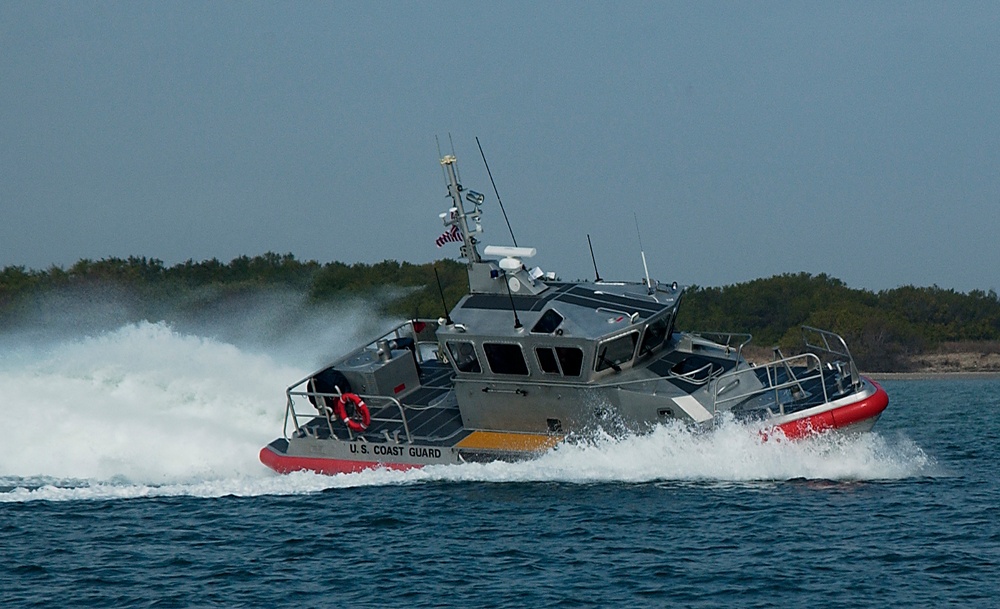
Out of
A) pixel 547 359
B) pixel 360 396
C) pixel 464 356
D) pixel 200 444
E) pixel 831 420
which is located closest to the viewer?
pixel 831 420

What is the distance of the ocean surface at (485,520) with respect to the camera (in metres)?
15.7

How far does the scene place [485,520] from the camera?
19.0 metres

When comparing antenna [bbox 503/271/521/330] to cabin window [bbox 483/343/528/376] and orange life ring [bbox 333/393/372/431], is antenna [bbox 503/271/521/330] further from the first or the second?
orange life ring [bbox 333/393/372/431]

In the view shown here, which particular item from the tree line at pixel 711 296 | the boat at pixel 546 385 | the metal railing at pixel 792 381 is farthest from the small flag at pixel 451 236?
the tree line at pixel 711 296

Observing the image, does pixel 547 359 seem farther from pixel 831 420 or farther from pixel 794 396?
pixel 831 420

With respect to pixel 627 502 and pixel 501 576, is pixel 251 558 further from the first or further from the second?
pixel 627 502

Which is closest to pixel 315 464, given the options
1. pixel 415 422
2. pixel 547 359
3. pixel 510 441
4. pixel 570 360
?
pixel 415 422

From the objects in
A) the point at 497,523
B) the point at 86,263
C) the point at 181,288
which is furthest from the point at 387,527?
the point at 86,263

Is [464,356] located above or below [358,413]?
above

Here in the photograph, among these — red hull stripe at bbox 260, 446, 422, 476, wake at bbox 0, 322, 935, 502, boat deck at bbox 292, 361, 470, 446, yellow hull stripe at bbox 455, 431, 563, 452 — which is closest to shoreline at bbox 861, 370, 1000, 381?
wake at bbox 0, 322, 935, 502

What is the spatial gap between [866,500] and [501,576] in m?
6.42

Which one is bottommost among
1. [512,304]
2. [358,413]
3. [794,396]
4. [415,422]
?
[794,396]

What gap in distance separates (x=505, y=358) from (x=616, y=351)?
192 centimetres

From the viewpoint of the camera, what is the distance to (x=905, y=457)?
22359mm
